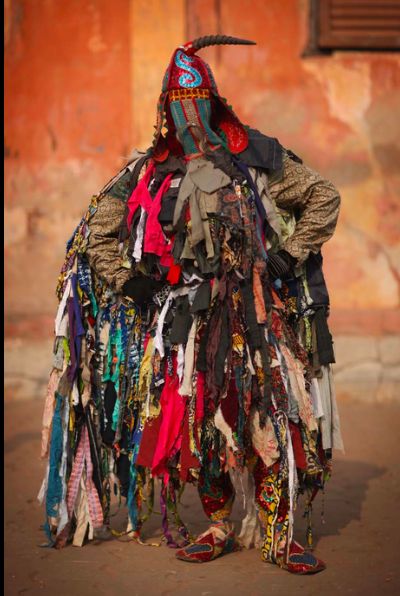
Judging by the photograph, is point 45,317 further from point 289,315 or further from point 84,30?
point 289,315

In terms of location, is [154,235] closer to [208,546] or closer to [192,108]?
[192,108]

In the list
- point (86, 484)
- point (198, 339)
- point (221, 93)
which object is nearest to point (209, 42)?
point (198, 339)

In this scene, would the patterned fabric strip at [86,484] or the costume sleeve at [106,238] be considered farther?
the patterned fabric strip at [86,484]

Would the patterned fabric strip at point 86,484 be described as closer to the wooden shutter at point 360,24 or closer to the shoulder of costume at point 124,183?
the shoulder of costume at point 124,183

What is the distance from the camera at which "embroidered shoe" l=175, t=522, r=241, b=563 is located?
178 inches

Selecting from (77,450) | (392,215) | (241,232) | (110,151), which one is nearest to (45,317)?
(110,151)

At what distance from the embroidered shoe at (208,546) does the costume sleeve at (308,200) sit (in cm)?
125

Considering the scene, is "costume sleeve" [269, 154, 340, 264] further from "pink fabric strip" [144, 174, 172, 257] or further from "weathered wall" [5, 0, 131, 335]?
"weathered wall" [5, 0, 131, 335]

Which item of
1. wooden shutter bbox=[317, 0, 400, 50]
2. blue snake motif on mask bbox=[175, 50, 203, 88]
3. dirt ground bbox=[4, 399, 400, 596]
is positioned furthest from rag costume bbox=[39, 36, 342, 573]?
wooden shutter bbox=[317, 0, 400, 50]

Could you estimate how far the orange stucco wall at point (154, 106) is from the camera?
8.33 m

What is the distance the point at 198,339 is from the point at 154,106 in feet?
14.2

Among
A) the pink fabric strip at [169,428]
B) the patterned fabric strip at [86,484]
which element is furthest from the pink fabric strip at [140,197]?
the patterned fabric strip at [86,484]

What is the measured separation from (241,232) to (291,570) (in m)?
1.45

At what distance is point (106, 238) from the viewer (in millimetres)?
4715
